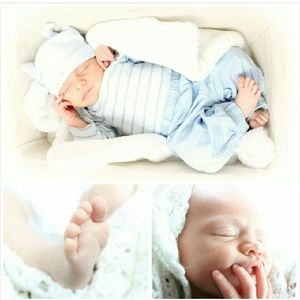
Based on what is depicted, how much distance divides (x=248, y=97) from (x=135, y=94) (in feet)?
0.81

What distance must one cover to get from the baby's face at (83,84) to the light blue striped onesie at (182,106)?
0.02m

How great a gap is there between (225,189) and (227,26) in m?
0.36

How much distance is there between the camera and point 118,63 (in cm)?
139

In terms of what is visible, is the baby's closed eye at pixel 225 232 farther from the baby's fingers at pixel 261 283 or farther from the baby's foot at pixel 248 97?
the baby's foot at pixel 248 97

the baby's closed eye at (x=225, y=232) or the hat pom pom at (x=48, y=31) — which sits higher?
the hat pom pom at (x=48, y=31)

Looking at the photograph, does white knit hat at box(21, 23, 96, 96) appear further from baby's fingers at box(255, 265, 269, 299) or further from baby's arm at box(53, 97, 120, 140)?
baby's fingers at box(255, 265, 269, 299)

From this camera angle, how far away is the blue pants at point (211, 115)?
1305 millimetres

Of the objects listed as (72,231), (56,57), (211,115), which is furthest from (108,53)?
(72,231)

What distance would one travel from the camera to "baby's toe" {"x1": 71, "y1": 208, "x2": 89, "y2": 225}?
1.35m

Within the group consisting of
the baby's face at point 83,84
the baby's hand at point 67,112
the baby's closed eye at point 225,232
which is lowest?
the baby's closed eye at point 225,232

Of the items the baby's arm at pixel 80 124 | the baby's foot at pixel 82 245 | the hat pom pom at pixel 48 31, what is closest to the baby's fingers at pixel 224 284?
the baby's foot at pixel 82 245

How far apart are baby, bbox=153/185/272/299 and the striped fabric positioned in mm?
191

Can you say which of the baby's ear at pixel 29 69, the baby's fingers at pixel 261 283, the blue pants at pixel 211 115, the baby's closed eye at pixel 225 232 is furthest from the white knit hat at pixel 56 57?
the baby's fingers at pixel 261 283

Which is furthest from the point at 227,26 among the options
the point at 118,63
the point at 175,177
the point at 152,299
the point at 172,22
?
the point at 152,299
